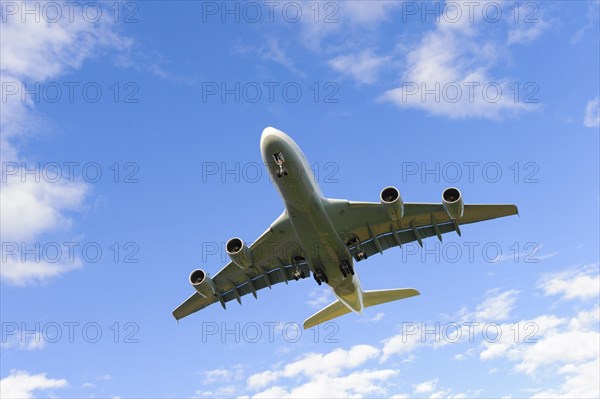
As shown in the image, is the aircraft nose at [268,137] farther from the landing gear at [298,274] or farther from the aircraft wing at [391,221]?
the landing gear at [298,274]

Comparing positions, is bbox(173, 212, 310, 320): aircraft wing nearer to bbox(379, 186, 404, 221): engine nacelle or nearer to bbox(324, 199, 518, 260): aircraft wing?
bbox(324, 199, 518, 260): aircraft wing

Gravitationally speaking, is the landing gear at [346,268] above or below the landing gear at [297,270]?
below

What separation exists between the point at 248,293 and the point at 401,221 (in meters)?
9.63

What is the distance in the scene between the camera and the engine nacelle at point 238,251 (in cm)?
2897

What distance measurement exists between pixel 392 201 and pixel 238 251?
7.57 metres

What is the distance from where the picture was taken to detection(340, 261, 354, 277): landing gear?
29.0m

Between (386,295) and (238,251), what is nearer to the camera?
(238,251)

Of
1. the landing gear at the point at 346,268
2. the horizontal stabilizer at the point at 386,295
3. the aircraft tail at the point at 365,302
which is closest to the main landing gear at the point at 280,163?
the landing gear at the point at 346,268

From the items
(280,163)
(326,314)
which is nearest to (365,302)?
(326,314)

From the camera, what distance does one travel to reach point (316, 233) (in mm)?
27219

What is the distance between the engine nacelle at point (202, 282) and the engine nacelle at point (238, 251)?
2515 millimetres

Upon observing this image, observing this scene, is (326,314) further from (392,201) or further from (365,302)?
Result: (392,201)

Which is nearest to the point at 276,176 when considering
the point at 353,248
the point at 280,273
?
the point at 353,248

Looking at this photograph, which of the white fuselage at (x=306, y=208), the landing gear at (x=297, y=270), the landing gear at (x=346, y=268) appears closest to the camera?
the white fuselage at (x=306, y=208)
